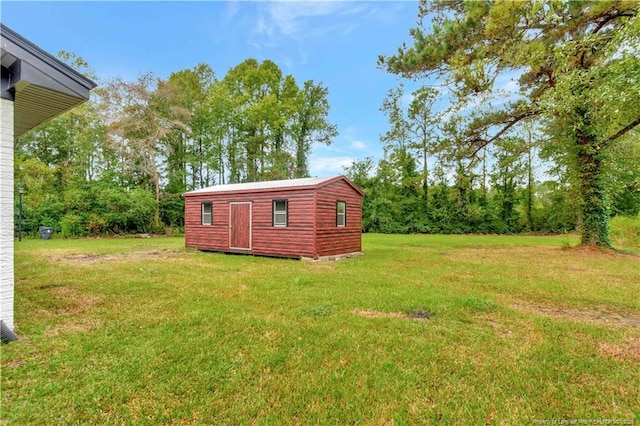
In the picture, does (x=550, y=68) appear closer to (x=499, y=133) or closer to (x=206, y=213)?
(x=499, y=133)

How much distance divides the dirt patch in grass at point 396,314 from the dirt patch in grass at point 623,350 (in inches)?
77.5

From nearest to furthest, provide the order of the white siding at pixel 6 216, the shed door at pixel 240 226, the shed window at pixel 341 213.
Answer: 1. the white siding at pixel 6 216
2. the shed window at pixel 341 213
3. the shed door at pixel 240 226

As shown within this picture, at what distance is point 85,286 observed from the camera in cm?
623

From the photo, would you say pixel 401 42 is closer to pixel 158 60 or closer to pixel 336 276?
pixel 336 276

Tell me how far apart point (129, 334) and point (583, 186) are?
15.7m

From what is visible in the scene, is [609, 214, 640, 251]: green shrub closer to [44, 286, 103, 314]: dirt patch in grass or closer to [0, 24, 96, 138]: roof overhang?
[44, 286, 103, 314]: dirt patch in grass

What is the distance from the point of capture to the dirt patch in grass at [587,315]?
179 inches

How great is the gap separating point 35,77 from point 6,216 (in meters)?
1.67

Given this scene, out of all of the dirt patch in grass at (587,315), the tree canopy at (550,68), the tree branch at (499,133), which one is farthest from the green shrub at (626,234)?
the dirt patch in grass at (587,315)

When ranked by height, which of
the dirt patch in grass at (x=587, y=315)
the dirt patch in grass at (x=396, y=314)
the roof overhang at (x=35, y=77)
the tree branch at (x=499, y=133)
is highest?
the tree branch at (x=499, y=133)

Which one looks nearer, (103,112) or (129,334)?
(129,334)

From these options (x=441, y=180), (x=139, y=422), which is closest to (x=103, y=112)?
(x=139, y=422)

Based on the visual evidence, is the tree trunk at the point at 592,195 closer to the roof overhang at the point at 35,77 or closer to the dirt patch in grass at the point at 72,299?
the roof overhang at the point at 35,77

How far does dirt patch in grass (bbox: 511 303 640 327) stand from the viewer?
454 centimetres
